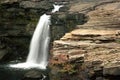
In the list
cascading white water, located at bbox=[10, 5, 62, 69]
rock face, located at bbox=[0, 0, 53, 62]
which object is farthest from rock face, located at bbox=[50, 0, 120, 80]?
rock face, located at bbox=[0, 0, 53, 62]

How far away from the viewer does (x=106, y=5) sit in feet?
85.6

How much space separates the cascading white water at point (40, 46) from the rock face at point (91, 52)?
21.4ft

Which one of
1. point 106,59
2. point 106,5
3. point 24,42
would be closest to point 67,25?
point 106,5

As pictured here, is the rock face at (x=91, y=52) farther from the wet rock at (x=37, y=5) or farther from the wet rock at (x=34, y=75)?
the wet rock at (x=37, y=5)

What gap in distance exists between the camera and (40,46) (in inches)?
1097

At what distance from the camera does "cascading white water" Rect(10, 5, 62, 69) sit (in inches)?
1081

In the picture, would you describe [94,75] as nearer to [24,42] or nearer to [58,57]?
[58,57]

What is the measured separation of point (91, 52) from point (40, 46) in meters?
11.6

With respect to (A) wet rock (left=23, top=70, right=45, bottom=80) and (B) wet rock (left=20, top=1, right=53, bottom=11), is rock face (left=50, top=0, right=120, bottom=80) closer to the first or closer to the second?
(A) wet rock (left=23, top=70, right=45, bottom=80)

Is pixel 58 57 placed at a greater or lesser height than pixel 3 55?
greater

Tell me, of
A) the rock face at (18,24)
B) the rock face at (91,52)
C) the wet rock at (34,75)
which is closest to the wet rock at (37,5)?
the rock face at (18,24)

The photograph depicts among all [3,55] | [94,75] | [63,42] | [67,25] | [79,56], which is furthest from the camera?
[3,55]

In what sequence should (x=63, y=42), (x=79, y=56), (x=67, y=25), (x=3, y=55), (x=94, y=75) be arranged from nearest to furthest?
1. (x=94, y=75)
2. (x=79, y=56)
3. (x=63, y=42)
4. (x=67, y=25)
5. (x=3, y=55)

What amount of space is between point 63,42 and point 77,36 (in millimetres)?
1127
